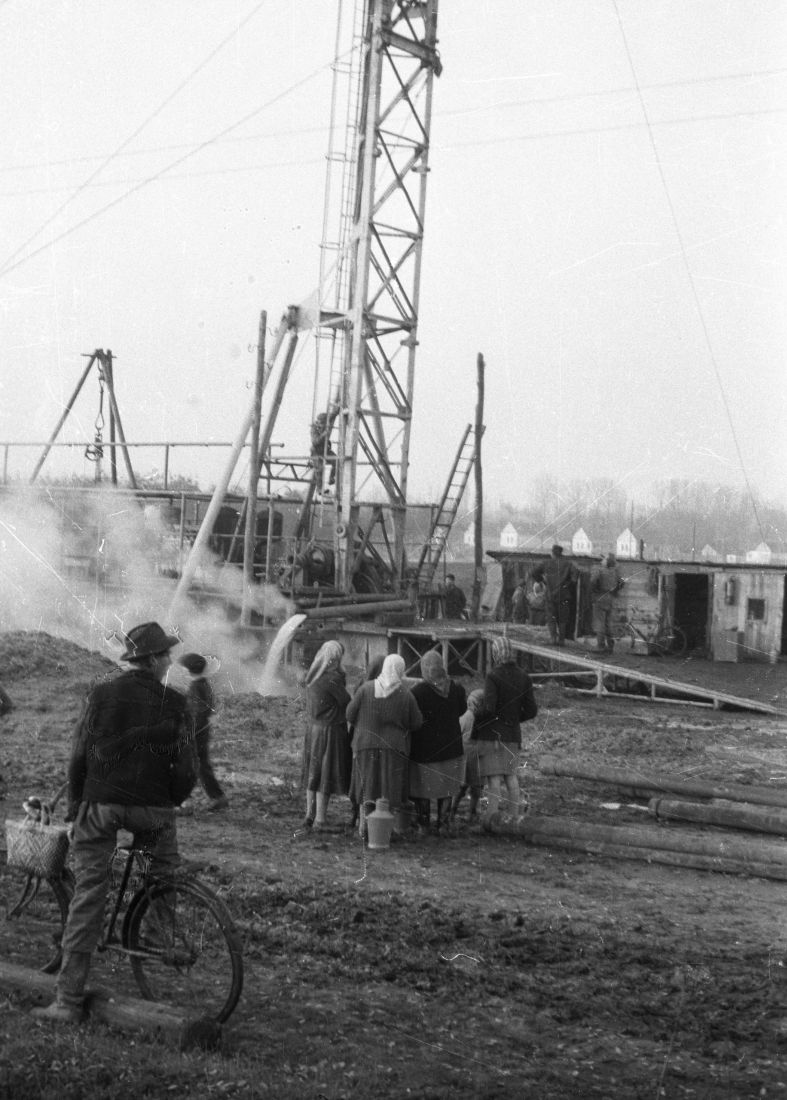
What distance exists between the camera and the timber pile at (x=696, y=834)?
902 cm

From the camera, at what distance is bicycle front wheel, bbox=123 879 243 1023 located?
538cm

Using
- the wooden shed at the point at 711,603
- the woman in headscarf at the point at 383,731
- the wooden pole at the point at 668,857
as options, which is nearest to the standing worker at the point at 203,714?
the woman in headscarf at the point at 383,731

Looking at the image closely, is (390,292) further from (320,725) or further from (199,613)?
(320,725)

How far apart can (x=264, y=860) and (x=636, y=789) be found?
4.75 m

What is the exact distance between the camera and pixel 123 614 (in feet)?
81.8

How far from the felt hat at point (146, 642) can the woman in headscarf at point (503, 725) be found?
4939 millimetres

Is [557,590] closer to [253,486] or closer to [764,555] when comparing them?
[253,486]

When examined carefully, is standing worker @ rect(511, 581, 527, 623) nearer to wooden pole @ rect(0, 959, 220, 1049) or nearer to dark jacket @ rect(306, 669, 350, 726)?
dark jacket @ rect(306, 669, 350, 726)

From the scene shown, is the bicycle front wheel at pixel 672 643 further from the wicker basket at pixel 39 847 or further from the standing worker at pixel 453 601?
the wicker basket at pixel 39 847

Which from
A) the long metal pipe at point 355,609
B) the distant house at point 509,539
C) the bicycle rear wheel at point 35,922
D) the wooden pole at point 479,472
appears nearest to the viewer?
the bicycle rear wheel at point 35,922

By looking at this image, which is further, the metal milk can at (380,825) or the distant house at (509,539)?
the distant house at (509,539)

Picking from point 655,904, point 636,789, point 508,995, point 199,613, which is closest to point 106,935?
point 508,995

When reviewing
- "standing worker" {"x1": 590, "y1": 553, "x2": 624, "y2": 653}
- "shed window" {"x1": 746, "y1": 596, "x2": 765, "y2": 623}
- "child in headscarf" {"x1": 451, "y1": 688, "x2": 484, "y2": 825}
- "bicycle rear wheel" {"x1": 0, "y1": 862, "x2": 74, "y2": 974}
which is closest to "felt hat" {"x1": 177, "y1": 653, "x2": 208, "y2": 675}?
"child in headscarf" {"x1": 451, "y1": 688, "x2": 484, "y2": 825}

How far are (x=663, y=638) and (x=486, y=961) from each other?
66.6 feet
